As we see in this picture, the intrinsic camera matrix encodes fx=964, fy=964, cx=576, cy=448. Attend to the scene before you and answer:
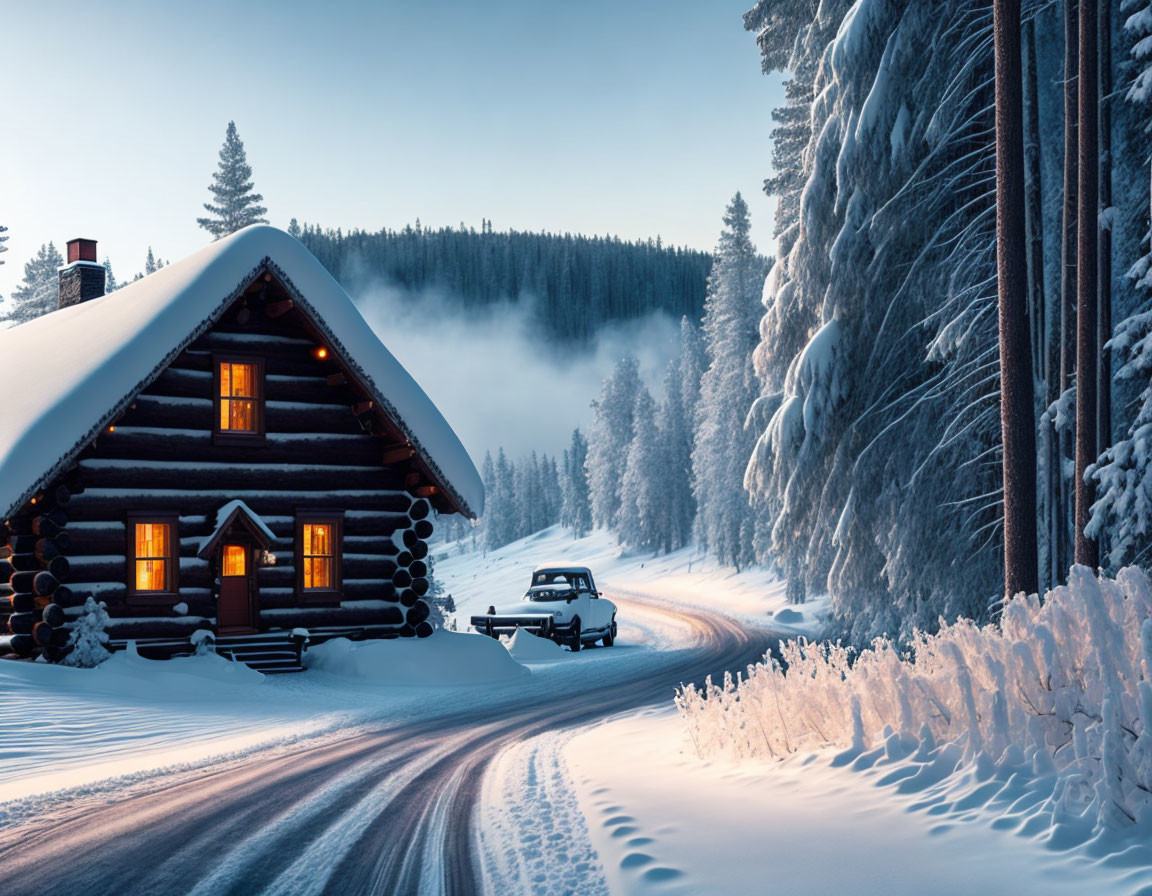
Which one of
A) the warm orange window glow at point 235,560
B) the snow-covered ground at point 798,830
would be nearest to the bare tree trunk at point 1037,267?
the snow-covered ground at point 798,830

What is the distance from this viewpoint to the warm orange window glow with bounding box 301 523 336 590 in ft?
63.6

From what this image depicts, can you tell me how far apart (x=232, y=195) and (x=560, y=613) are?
26902 millimetres

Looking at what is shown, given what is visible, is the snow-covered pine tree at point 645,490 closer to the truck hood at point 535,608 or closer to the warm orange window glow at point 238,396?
the truck hood at point 535,608

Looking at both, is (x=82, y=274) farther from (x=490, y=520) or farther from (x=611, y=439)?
(x=490, y=520)

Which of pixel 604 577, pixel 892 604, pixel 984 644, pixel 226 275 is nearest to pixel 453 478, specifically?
pixel 226 275

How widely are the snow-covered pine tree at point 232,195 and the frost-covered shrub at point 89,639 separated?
93.3 feet

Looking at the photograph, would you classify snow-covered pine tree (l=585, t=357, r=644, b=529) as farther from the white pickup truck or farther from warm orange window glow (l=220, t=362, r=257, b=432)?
warm orange window glow (l=220, t=362, r=257, b=432)

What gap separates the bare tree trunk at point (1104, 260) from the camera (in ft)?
38.4

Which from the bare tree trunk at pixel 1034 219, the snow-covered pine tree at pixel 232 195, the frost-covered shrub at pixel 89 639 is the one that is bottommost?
the frost-covered shrub at pixel 89 639

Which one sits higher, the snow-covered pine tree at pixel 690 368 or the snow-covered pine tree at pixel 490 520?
the snow-covered pine tree at pixel 690 368

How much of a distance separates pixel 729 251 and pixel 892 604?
38.4 m

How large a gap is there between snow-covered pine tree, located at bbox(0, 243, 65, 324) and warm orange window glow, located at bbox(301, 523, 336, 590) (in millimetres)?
32803

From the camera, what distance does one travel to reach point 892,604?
16.1m

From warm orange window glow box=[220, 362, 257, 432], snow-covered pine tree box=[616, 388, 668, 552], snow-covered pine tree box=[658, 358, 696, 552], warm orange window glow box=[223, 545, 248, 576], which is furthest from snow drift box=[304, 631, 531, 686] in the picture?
snow-covered pine tree box=[616, 388, 668, 552]
